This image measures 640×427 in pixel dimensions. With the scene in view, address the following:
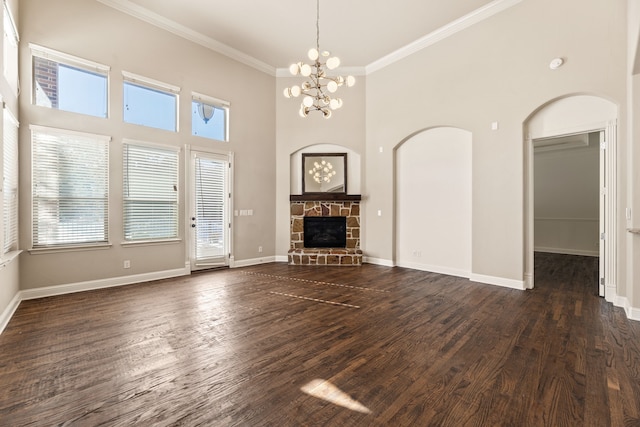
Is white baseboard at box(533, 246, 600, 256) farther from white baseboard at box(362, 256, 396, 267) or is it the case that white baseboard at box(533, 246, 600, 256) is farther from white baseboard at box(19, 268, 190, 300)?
white baseboard at box(19, 268, 190, 300)

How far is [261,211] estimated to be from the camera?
6844 millimetres

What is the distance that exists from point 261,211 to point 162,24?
394 centimetres

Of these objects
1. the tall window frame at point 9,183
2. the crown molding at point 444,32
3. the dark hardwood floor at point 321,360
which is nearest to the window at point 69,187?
the tall window frame at point 9,183

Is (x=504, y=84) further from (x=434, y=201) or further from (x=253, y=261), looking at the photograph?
(x=253, y=261)

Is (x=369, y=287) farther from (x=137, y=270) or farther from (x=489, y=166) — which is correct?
(x=137, y=270)

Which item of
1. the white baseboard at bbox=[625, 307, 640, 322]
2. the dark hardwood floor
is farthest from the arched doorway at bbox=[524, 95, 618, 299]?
the white baseboard at bbox=[625, 307, 640, 322]

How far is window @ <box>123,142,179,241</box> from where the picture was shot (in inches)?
193

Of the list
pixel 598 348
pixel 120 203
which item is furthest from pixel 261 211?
pixel 598 348

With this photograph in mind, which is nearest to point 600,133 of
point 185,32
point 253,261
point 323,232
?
point 323,232

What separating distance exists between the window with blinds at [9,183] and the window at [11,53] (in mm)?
541

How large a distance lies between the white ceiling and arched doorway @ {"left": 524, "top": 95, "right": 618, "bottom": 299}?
1870 millimetres

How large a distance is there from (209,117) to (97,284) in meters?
3.59

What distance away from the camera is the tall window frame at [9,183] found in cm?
321

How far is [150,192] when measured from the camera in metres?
5.12
